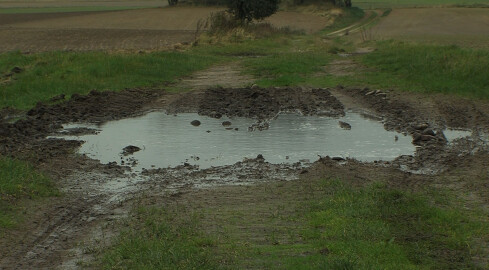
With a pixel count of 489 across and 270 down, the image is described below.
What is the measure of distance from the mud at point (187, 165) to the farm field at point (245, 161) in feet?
0.15

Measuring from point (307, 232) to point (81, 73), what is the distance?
49.6ft

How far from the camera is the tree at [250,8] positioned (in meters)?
42.1

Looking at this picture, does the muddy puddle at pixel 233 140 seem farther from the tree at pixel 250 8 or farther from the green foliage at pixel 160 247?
→ the tree at pixel 250 8

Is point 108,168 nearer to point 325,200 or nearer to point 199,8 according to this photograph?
point 325,200

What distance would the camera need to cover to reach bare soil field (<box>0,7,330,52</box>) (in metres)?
39.7

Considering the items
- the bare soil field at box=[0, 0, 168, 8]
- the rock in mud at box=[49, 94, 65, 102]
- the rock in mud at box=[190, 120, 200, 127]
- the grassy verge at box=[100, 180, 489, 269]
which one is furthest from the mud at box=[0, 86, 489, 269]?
the bare soil field at box=[0, 0, 168, 8]

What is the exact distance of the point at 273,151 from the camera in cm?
1462

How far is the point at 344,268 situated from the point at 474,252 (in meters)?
1.90

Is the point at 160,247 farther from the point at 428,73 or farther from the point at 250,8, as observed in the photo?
the point at 250,8

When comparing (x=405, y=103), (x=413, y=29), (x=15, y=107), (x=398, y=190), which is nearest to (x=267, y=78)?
(x=405, y=103)

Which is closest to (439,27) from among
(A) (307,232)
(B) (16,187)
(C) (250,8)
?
(C) (250,8)

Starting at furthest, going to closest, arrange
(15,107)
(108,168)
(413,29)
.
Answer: (413,29) → (15,107) → (108,168)

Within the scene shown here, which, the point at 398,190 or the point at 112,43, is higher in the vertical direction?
the point at 398,190

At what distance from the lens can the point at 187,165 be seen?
13.3m
